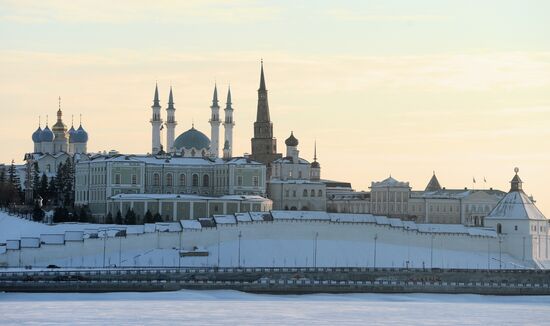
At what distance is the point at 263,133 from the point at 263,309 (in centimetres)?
8086

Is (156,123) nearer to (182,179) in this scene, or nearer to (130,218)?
(182,179)

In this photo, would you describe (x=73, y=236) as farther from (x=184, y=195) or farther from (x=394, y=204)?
(x=394, y=204)

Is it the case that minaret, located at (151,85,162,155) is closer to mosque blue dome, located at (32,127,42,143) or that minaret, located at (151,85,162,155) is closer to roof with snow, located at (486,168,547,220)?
mosque blue dome, located at (32,127,42,143)

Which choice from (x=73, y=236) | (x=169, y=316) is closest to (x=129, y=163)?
(x=73, y=236)

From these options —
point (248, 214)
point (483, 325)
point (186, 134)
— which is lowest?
point (483, 325)

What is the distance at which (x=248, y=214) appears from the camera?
351 feet

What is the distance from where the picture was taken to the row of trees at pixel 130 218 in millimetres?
113188

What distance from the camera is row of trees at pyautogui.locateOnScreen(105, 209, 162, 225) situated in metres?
113

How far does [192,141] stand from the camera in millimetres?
138375

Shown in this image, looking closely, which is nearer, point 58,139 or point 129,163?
point 129,163

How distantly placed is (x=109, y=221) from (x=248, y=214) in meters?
11.8

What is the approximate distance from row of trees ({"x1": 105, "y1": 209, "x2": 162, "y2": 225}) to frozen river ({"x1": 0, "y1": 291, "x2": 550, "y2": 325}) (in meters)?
32.1

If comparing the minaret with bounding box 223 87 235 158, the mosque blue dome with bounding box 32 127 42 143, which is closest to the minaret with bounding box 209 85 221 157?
the minaret with bounding box 223 87 235 158

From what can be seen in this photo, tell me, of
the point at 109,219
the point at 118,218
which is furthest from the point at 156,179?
the point at 118,218
